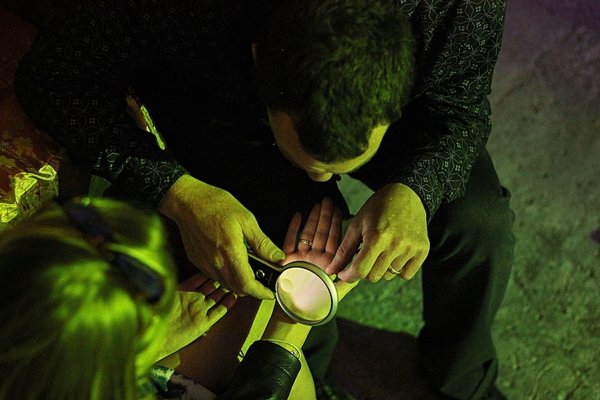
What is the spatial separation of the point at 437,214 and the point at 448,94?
254 mm

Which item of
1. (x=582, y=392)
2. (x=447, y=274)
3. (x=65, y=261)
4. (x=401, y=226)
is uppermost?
(x=65, y=261)

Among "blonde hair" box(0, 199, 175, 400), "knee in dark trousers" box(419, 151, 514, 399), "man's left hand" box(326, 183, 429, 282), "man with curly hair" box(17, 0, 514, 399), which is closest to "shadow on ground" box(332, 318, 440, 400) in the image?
"knee in dark trousers" box(419, 151, 514, 399)

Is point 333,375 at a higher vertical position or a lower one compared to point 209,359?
lower

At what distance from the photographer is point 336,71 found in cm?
94

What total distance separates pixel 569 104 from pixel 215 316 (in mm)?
1518

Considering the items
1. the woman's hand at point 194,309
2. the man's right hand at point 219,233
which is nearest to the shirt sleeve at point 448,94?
the man's right hand at point 219,233

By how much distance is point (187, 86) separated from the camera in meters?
1.46

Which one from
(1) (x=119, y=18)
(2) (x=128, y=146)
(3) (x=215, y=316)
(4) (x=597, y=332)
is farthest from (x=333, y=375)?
(1) (x=119, y=18)

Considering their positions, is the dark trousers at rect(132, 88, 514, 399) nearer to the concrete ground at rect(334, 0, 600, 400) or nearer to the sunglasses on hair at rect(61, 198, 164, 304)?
the concrete ground at rect(334, 0, 600, 400)

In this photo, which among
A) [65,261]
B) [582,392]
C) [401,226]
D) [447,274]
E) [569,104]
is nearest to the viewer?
[65,261]

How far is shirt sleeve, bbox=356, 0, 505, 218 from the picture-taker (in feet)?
3.94

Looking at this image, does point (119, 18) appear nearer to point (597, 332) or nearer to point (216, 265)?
point (216, 265)

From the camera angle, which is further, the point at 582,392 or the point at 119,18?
the point at 582,392

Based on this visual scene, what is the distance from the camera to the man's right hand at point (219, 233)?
45.7 inches
